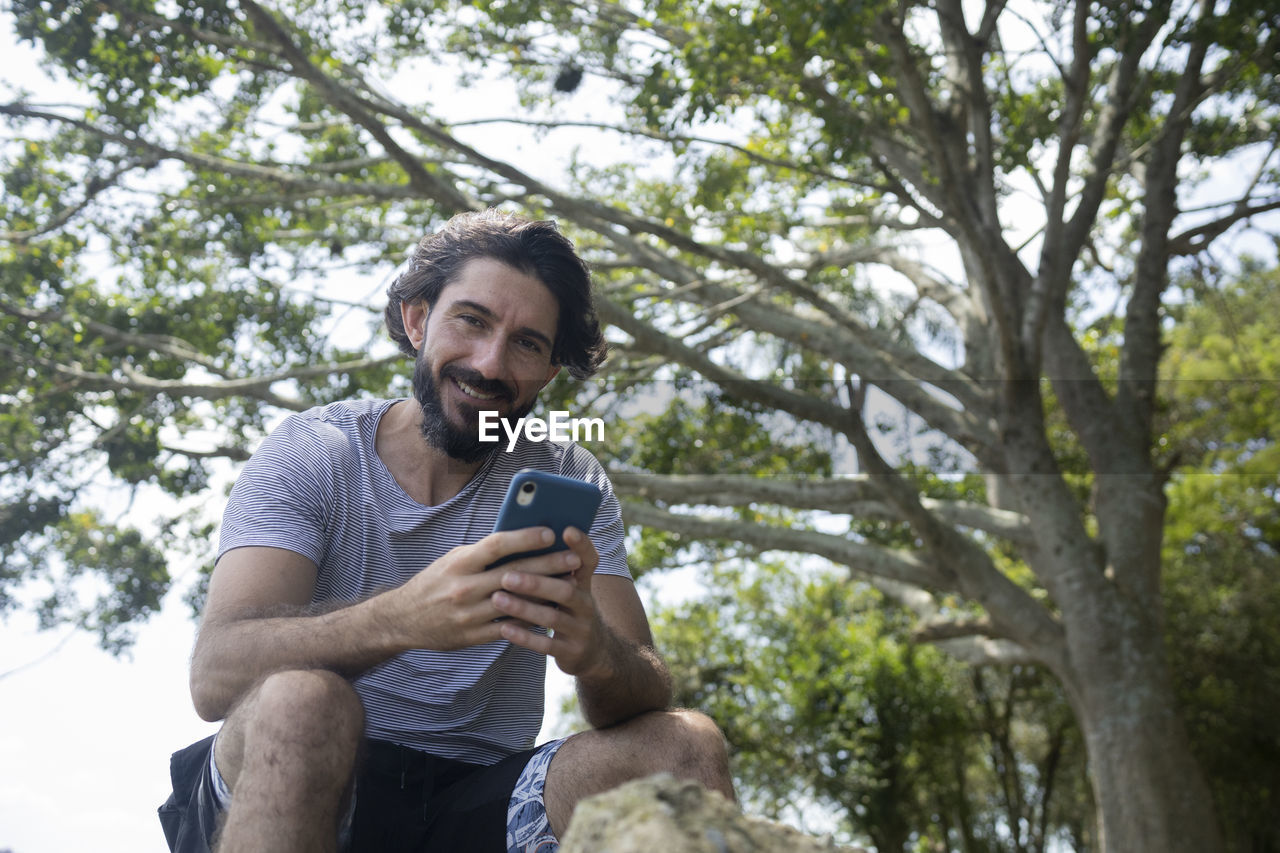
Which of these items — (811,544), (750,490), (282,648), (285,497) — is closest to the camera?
(282,648)

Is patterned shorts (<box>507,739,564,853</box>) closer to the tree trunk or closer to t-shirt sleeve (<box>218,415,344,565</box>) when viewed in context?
t-shirt sleeve (<box>218,415,344,565</box>)

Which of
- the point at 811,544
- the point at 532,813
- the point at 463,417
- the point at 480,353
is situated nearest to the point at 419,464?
the point at 463,417

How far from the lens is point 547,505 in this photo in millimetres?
1474

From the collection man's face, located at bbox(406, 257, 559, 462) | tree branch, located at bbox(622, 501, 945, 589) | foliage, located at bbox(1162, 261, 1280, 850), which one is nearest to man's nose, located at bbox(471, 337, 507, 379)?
man's face, located at bbox(406, 257, 559, 462)

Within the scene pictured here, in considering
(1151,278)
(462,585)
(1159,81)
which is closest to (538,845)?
(462,585)

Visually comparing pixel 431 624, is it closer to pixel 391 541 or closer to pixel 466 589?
pixel 466 589

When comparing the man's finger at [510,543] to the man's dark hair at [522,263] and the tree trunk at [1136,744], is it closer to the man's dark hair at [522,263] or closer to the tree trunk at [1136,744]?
the man's dark hair at [522,263]

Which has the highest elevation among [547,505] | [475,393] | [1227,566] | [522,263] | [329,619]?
[1227,566]

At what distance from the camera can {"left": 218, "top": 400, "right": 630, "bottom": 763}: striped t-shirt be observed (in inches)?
72.9

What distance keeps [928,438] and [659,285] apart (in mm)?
2783

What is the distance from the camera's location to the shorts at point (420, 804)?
165cm

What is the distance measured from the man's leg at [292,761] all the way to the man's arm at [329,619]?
89 millimetres

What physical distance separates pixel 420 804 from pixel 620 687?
42 centimetres

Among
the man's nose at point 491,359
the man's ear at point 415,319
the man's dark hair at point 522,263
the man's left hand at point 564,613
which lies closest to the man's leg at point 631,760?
the man's left hand at point 564,613
